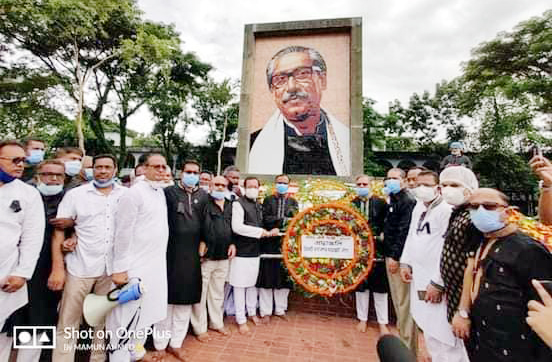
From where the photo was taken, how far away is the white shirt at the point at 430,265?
98.2 inches

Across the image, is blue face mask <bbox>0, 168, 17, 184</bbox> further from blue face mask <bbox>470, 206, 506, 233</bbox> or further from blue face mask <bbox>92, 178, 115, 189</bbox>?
blue face mask <bbox>470, 206, 506, 233</bbox>

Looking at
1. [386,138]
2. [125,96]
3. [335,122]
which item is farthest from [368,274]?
[386,138]

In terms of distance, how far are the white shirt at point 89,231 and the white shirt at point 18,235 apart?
273 mm

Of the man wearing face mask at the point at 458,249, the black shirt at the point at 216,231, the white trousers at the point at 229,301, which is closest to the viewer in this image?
the man wearing face mask at the point at 458,249

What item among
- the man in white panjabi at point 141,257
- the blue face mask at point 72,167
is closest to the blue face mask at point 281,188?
the man in white panjabi at point 141,257

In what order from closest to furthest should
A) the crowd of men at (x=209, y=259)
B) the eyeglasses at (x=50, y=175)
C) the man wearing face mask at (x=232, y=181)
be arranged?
the crowd of men at (x=209, y=259), the eyeglasses at (x=50, y=175), the man wearing face mask at (x=232, y=181)

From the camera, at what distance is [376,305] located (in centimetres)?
385

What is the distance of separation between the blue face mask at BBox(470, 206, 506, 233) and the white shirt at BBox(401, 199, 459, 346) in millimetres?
695

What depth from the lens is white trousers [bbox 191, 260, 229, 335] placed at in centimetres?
348

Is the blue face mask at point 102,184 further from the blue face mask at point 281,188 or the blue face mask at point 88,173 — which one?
→ the blue face mask at point 281,188

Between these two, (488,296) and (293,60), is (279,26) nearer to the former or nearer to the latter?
(293,60)

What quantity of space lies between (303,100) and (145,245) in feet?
24.5

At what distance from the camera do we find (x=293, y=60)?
927cm

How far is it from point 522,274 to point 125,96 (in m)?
21.1
